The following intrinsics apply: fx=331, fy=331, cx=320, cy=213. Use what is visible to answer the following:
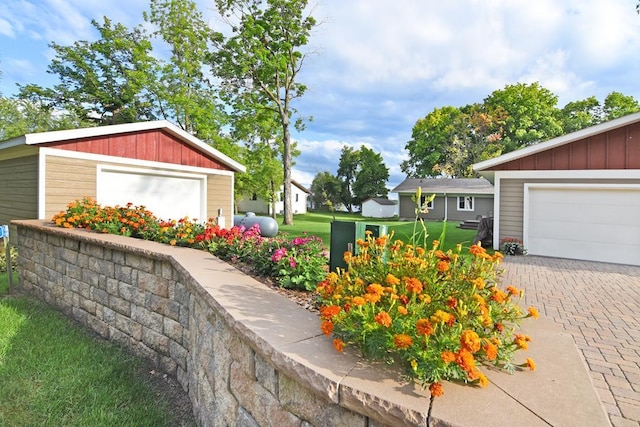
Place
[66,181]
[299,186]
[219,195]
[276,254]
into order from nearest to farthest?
[276,254] < [66,181] < [219,195] < [299,186]

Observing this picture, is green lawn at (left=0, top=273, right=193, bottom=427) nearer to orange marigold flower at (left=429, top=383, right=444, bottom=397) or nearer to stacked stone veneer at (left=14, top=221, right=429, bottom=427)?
stacked stone veneer at (left=14, top=221, right=429, bottom=427)

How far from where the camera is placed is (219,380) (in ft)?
7.25

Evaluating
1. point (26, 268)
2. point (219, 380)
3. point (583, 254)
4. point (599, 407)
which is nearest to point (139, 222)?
point (26, 268)

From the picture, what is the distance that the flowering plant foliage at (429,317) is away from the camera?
50.2 inches

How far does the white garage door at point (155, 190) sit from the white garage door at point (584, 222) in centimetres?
958

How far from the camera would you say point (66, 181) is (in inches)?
285

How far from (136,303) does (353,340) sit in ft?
9.88

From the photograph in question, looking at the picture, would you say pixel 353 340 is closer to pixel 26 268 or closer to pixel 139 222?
pixel 139 222

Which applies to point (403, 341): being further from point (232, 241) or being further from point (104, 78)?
point (104, 78)

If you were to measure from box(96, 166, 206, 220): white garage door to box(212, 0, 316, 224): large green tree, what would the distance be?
27.5 feet

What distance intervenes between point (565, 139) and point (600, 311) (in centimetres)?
558

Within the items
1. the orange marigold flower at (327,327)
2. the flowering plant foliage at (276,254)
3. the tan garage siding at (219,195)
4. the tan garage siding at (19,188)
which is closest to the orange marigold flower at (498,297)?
the orange marigold flower at (327,327)

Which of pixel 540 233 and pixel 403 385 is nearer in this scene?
pixel 403 385

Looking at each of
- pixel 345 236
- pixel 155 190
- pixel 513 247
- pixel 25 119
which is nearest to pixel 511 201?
pixel 513 247
